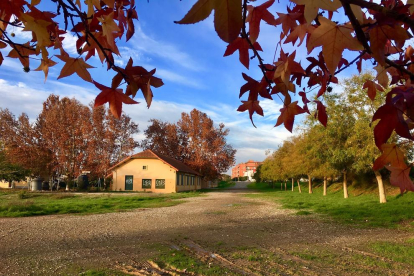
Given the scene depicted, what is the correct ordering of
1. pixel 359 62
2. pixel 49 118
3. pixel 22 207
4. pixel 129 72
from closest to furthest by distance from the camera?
pixel 129 72 → pixel 359 62 → pixel 22 207 → pixel 49 118

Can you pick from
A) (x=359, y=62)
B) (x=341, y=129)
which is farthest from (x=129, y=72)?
(x=341, y=129)

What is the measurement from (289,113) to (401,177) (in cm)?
50

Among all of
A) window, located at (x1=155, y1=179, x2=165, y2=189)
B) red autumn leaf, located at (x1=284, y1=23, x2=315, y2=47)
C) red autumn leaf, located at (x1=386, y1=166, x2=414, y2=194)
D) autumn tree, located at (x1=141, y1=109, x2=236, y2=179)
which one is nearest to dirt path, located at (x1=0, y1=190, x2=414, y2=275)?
red autumn leaf, located at (x1=386, y1=166, x2=414, y2=194)

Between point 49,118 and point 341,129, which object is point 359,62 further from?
point 49,118

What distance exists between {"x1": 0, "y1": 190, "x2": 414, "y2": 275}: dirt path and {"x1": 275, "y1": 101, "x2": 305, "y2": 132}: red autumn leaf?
404cm

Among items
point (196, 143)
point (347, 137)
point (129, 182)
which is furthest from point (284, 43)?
point (196, 143)

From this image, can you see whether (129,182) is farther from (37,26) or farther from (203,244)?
(37,26)

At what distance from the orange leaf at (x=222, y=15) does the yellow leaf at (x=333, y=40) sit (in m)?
0.32

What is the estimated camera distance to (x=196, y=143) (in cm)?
4022

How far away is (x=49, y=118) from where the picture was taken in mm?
30516

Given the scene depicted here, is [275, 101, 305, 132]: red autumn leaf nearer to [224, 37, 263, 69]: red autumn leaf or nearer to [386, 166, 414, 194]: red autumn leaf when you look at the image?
[224, 37, 263, 69]: red autumn leaf

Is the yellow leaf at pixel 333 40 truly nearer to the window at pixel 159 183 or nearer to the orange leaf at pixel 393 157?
the orange leaf at pixel 393 157

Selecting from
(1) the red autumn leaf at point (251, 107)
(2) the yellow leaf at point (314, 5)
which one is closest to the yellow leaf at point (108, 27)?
(1) the red autumn leaf at point (251, 107)

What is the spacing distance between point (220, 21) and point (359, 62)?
1181 millimetres
